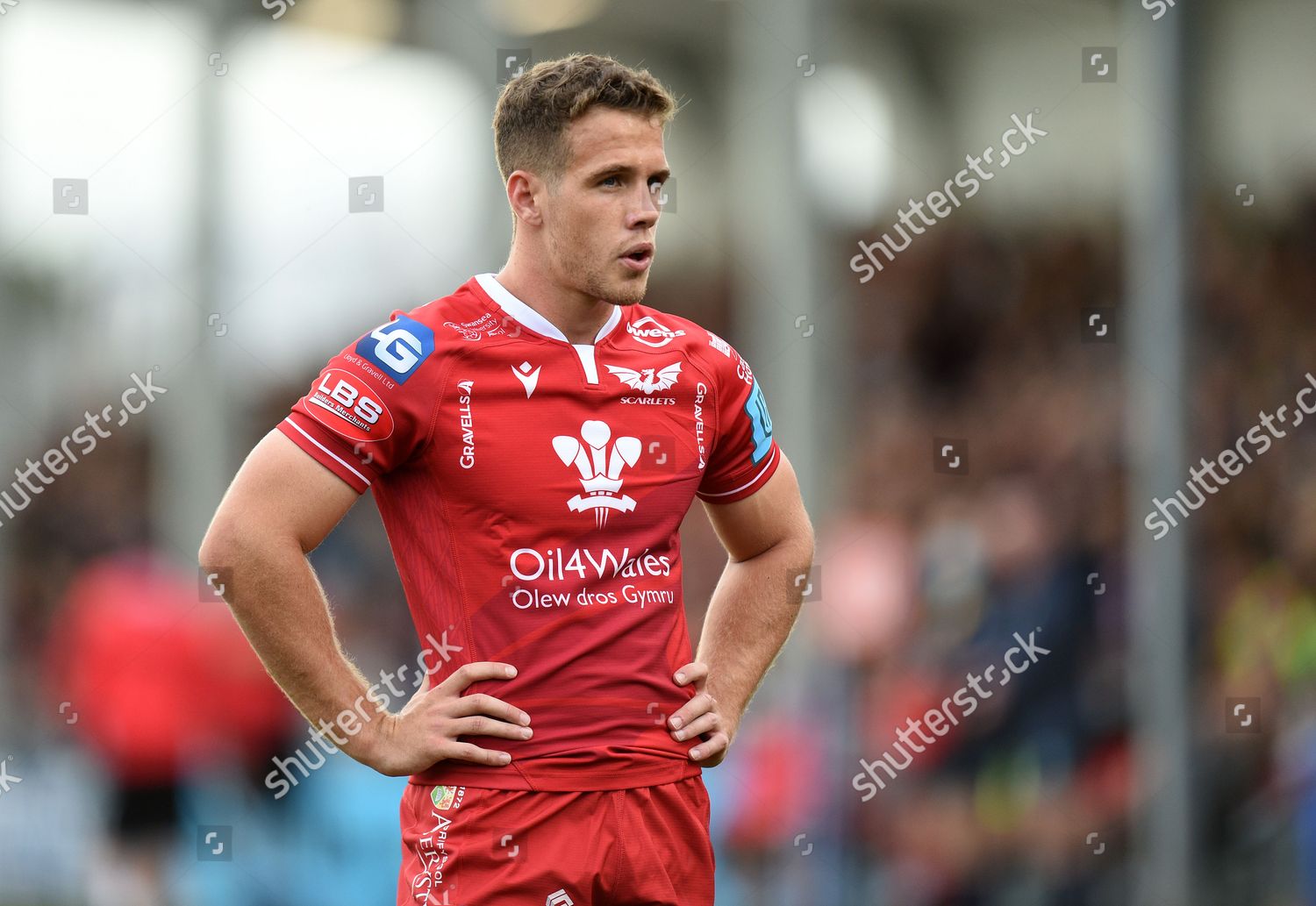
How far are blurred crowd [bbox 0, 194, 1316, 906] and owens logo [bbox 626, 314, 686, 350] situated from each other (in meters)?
3.59

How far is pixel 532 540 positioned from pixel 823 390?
4844 mm

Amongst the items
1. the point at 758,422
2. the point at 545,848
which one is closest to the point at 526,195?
the point at 758,422

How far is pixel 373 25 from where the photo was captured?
9297 mm

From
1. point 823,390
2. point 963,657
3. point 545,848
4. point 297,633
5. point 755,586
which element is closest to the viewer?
point 545,848

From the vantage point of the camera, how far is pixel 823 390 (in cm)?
781

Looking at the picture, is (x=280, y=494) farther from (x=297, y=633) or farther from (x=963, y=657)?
(x=963, y=657)

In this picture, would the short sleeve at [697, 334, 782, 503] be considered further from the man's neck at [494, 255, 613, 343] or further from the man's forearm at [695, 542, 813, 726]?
the man's neck at [494, 255, 613, 343]

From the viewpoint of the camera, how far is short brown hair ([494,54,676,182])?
126 inches

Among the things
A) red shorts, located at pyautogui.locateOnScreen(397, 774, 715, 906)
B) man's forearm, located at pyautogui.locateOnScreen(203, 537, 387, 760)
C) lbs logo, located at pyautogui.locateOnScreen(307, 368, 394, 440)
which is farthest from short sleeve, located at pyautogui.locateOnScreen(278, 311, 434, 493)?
red shorts, located at pyautogui.locateOnScreen(397, 774, 715, 906)

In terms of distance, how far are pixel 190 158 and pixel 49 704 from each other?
319 centimetres

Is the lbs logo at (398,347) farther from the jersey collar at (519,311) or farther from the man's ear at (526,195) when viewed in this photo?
the man's ear at (526,195)

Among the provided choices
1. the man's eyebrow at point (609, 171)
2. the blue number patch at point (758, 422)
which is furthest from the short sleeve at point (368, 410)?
the blue number patch at point (758, 422)

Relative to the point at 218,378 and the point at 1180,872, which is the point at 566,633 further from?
the point at 218,378

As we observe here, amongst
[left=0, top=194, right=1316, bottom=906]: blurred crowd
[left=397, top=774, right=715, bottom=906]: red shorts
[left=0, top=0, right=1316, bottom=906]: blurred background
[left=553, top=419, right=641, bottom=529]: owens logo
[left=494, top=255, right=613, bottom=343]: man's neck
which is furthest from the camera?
[left=0, top=0, right=1316, bottom=906]: blurred background
